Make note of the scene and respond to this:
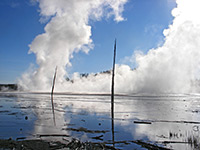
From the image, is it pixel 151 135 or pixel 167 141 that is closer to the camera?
pixel 167 141

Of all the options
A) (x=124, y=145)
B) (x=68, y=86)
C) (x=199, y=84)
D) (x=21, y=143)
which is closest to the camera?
(x=21, y=143)

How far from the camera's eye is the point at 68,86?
106000mm

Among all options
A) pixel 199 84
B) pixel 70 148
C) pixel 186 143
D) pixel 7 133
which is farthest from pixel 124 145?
pixel 199 84

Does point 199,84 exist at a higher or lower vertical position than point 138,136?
higher

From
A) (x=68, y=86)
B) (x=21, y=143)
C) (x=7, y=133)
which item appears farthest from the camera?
(x=68, y=86)

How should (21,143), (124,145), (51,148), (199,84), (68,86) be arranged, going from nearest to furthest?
1. (51,148)
2. (21,143)
3. (124,145)
4. (68,86)
5. (199,84)

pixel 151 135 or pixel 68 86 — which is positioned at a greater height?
pixel 68 86

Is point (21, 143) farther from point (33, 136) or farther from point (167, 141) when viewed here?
point (167, 141)

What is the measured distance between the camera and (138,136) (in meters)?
8.53

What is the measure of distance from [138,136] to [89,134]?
234 cm

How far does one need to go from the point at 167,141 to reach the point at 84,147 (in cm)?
369

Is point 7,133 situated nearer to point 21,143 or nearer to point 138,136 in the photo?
point 21,143

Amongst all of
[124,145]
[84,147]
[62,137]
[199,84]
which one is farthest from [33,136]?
[199,84]

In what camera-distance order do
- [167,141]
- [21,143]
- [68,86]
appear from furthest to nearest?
[68,86], [167,141], [21,143]
